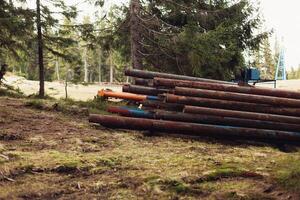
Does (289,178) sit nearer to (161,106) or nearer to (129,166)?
(129,166)

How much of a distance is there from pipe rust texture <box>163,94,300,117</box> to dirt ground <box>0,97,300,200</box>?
88 centimetres

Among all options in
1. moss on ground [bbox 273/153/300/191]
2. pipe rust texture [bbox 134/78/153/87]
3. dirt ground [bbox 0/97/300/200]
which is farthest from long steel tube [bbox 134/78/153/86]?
moss on ground [bbox 273/153/300/191]

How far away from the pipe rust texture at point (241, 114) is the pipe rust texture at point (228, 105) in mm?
138

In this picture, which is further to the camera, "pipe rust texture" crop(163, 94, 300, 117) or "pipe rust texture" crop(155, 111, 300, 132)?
"pipe rust texture" crop(163, 94, 300, 117)

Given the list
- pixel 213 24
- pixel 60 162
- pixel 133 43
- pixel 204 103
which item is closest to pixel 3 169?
pixel 60 162

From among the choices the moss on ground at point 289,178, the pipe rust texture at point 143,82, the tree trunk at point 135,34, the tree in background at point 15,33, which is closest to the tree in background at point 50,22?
the tree in background at point 15,33

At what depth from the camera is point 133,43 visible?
1638cm

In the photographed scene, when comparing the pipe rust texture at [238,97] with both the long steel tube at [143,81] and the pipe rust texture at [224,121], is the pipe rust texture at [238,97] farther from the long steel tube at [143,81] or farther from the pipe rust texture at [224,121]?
the long steel tube at [143,81]

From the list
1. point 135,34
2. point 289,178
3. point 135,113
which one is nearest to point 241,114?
point 135,113

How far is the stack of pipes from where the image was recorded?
862 cm

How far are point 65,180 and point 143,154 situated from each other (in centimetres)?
176

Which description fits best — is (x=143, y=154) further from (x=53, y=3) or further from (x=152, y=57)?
(x=53, y=3)

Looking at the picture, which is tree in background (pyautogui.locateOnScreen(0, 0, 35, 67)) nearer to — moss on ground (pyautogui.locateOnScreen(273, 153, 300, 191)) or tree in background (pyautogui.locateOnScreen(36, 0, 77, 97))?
tree in background (pyautogui.locateOnScreen(36, 0, 77, 97))

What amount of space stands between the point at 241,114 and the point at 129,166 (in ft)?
12.2
